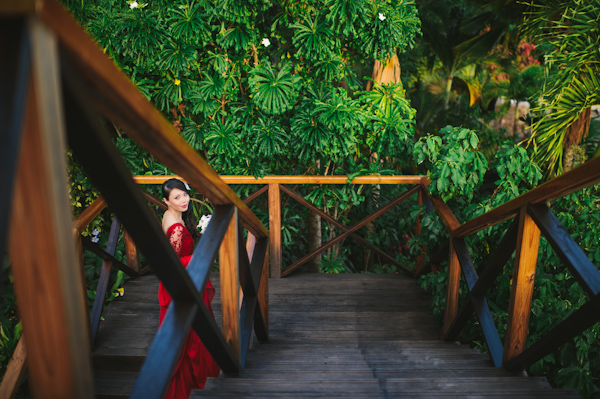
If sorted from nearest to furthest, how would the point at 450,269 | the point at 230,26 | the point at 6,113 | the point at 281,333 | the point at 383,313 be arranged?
the point at 6,113, the point at 450,269, the point at 281,333, the point at 383,313, the point at 230,26

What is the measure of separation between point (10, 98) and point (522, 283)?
201cm

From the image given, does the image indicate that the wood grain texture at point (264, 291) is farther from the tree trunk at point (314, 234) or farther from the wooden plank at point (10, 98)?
the tree trunk at point (314, 234)

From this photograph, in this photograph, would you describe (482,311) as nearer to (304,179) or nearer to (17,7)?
(304,179)

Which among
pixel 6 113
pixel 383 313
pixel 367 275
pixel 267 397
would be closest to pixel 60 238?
pixel 6 113

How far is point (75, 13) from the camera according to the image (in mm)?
4379

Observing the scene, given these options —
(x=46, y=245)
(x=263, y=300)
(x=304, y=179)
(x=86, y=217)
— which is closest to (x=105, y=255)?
(x=86, y=217)

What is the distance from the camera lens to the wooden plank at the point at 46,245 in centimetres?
63

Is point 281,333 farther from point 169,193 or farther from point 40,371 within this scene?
point 40,371

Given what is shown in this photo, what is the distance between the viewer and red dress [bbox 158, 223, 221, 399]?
9.48 ft

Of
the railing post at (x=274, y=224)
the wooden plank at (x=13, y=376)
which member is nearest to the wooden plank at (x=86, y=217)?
the wooden plank at (x=13, y=376)

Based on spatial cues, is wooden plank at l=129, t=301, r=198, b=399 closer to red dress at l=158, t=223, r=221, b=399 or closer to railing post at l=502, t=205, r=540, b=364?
railing post at l=502, t=205, r=540, b=364

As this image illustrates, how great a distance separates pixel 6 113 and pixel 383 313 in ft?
10.7

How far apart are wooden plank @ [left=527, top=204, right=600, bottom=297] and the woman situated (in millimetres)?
1974

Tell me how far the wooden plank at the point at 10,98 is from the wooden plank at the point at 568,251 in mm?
1669
